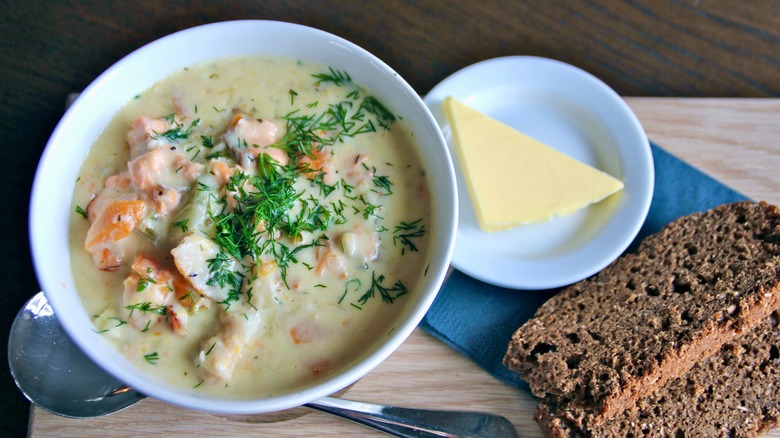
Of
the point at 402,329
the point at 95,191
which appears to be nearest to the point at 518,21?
the point at 402,329

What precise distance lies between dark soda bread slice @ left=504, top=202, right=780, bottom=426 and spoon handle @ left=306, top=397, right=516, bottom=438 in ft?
0.80

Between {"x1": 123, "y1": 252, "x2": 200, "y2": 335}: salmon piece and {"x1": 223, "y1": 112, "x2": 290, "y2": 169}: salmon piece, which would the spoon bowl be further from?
{"x1": 223, "y1": 112, "x2": 290, "y2": 169}: salmon piece

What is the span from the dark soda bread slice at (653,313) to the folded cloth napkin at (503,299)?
0.32 ft

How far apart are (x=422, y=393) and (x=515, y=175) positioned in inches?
44.5

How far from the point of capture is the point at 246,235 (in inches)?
99.3

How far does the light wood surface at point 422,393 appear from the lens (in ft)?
9.65

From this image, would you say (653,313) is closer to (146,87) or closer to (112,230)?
(112,230)

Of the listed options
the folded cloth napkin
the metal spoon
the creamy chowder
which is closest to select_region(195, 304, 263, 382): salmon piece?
the creamy chowder

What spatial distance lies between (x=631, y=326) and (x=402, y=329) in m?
1.22

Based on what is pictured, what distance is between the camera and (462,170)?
11.2 ft

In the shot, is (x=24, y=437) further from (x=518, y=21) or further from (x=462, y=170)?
(x=518, y=21)

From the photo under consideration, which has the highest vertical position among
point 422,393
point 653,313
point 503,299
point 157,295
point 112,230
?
point 112,230

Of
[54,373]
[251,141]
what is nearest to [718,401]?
[251,141]

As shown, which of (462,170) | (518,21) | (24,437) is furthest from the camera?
(518,21)
